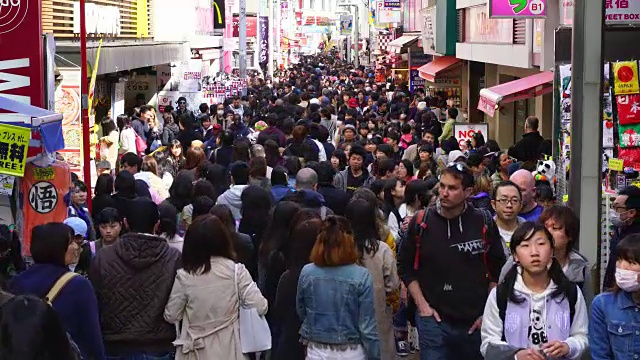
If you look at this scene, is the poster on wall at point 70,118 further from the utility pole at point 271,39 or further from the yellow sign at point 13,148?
the utility pole at point 271,39

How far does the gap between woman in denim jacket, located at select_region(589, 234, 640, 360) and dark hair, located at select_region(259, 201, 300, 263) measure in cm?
279

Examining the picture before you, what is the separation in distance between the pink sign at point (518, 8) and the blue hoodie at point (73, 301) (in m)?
12.4

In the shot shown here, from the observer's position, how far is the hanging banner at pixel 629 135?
9797 millimetres

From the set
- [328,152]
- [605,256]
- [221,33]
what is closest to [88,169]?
[328,152]

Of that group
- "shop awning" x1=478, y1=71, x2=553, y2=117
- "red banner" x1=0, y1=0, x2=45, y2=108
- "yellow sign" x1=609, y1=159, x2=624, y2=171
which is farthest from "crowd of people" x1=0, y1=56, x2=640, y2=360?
"shop awning" x1=478, y1=71, x2=553, y2=117

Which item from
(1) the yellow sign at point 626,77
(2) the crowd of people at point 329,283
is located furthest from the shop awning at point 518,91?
(2) the crowd of people at point 329,283

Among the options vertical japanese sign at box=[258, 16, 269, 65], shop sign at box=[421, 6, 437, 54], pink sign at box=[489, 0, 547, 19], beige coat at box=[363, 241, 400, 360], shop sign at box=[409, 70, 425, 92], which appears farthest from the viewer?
vertical japanese sign at box=[258, 16, 269, 65]

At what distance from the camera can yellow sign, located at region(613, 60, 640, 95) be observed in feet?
31.6

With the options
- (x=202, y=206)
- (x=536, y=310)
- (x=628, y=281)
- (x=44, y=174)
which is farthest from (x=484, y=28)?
(x=628, y=281)

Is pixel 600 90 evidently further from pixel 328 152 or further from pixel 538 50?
pixel 538 50

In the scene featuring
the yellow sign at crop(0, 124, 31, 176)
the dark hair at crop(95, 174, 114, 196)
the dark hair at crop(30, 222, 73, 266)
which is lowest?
the dark hair at crop(95, 174, 114, 196)

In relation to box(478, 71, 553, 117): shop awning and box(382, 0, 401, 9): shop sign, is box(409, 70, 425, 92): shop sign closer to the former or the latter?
box(382, 0, 401, 9): shop sign

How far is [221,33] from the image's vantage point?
52.5 m

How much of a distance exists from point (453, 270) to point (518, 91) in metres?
11.7
